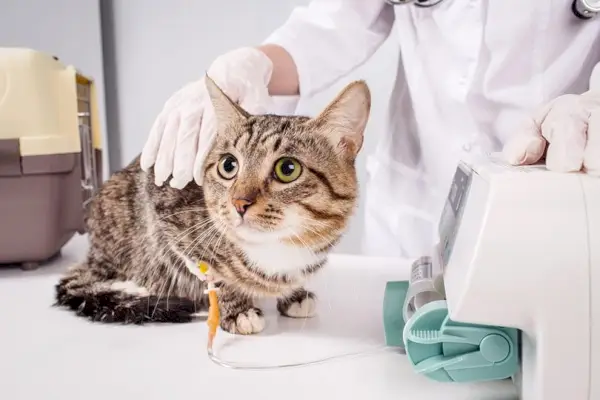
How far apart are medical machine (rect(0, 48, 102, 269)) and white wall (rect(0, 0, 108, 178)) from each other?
45 cm

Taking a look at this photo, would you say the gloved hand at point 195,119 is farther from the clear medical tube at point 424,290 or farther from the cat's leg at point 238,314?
the clear medical tube at point 424,290

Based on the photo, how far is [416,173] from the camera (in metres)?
1.17

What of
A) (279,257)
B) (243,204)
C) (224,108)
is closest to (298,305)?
(279,257)

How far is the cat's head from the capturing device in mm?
667

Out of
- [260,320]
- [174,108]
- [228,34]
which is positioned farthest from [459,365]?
[228,34]

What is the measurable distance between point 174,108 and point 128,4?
0.80 m

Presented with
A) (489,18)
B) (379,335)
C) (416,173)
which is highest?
(489,18)

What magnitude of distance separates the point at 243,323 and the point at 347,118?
30 cm

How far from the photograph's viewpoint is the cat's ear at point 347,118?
2.20 ft

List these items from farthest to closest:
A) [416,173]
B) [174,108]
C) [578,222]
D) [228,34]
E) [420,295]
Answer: [228,34]
[416,173]
[174,108]
[420,295]
[578,222]

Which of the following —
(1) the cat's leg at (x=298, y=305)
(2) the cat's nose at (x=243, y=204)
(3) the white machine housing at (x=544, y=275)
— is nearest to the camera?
(3) the white machine housing at (x=544, y=275)

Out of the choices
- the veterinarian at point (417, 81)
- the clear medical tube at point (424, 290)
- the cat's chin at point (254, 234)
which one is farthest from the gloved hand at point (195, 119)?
the clear medical tube at point (424, 290)

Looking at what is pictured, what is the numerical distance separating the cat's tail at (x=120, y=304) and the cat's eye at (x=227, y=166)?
0.66 ft

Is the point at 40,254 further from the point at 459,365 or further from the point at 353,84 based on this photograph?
the point at 459,365
